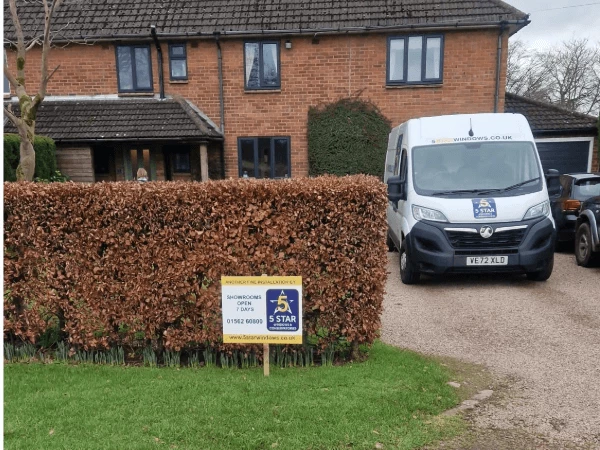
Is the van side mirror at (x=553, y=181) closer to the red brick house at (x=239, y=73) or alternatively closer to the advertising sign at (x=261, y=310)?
the advertising sign at (x=261, y=310)

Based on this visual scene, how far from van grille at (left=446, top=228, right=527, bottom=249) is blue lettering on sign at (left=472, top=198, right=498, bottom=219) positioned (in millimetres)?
296

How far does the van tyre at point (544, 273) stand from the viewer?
7.11 m

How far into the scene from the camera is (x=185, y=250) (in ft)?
13.3

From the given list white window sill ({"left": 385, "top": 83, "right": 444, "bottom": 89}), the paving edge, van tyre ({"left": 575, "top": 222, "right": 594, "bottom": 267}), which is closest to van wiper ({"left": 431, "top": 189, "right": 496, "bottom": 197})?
van tyre ({"left": 575, "top": 222, "right": 594, "bottom": 267})

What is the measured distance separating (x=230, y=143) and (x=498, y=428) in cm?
1292

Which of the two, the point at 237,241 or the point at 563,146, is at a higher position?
the point at 563,146

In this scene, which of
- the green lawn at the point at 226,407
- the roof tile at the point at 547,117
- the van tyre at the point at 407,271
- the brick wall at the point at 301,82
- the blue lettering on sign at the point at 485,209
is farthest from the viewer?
the roof tile at the point at 547,117

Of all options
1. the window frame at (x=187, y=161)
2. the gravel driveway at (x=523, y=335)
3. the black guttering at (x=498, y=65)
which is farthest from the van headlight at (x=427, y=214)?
the window frame at (x=187, y=161)

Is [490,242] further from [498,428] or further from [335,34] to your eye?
[335,34]

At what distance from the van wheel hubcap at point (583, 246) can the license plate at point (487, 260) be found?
272cm

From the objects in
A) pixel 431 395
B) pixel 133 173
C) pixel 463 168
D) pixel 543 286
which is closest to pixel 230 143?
pixel 133 173

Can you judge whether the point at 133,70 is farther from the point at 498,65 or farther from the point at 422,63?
the point at 498,65

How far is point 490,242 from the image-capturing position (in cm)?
677

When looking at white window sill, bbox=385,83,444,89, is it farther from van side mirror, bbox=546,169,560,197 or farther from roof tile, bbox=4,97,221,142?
van side mirror, bbox=546,169,560,197
